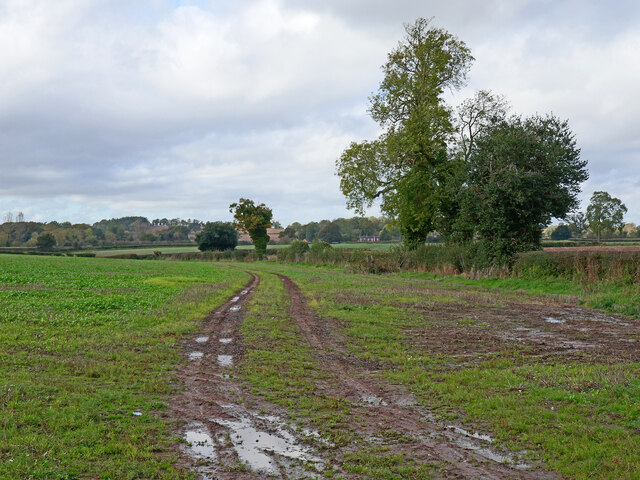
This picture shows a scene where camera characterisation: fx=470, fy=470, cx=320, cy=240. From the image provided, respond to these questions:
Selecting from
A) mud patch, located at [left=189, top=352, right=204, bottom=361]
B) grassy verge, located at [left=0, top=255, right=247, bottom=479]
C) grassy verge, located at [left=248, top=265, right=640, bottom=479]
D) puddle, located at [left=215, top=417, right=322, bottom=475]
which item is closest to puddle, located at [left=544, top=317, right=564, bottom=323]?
grassy verge, located at [left=248, top=265, right=640, bottom=479]

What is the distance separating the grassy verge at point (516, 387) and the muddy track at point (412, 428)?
13.3 inches

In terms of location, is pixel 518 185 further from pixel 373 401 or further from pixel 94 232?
pixel 94 232

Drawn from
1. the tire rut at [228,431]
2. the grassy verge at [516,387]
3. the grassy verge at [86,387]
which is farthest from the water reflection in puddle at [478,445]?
the grassy verge at [86,387]

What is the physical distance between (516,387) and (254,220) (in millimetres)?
77094

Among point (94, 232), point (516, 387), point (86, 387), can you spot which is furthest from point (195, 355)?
point (94, 232)

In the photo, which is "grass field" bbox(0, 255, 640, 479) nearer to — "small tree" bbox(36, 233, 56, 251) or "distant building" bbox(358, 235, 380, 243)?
"small tree" bbox(36, 233, 56, 251)

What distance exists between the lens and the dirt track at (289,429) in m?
5.23

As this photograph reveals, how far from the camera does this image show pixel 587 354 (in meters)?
10.3

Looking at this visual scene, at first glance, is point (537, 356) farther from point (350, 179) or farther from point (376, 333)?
point (350, 179)

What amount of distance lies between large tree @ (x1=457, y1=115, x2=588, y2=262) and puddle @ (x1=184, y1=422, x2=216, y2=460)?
26210 millimetres

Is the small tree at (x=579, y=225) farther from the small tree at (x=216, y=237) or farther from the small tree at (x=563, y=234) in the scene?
the small tree at (x=216, y=237)

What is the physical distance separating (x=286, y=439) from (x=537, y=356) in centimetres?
661

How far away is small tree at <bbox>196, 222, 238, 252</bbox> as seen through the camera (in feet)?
319

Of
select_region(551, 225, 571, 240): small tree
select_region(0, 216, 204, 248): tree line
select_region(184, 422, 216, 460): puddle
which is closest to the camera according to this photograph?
select_region(184, 422, 216, 460): puddle
